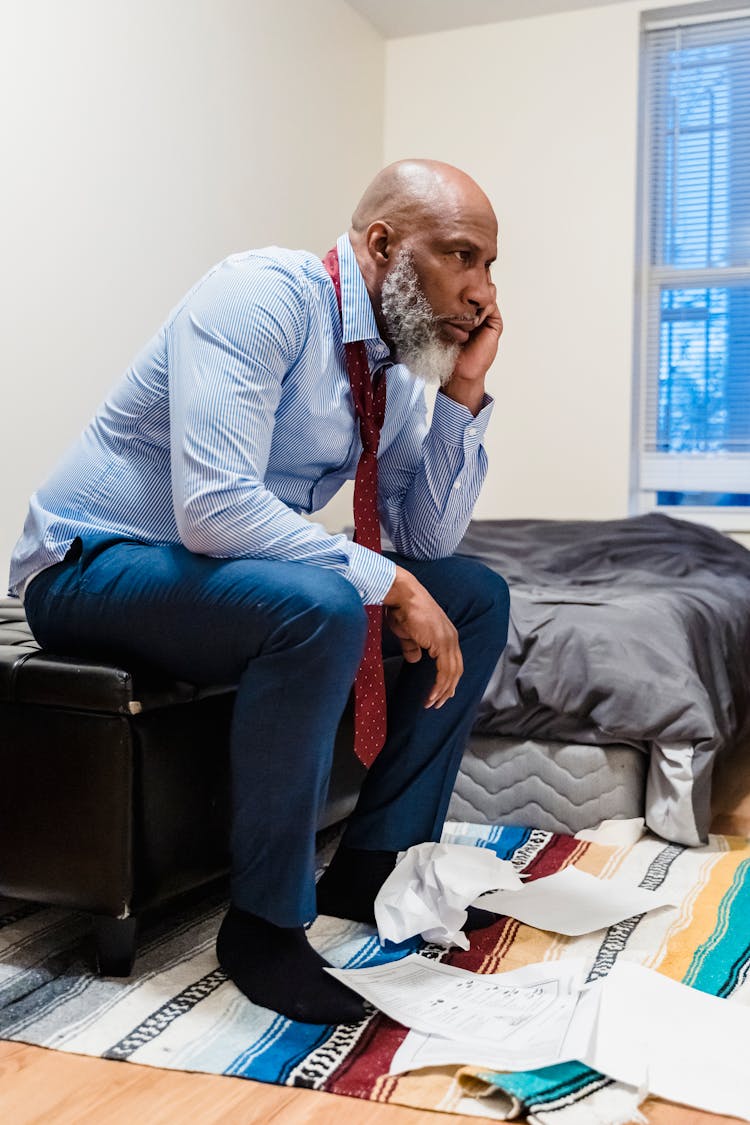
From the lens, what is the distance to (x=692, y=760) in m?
2.23

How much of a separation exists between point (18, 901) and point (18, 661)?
493mm

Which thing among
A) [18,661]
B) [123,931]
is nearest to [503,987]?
[123,931]

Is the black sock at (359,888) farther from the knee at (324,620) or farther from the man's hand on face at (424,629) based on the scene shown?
the knee at (324,620)

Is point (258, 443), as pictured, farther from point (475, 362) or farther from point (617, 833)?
point (617, 833)

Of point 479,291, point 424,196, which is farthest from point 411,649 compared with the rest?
point 424,196

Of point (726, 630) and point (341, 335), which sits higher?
point (341, 335)

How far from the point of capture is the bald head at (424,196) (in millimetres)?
1658

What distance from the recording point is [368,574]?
151 centimetres

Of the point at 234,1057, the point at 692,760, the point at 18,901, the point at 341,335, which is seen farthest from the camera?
the point at 692,760

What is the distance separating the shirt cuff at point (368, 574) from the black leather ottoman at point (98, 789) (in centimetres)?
27

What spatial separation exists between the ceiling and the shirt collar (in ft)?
9.56

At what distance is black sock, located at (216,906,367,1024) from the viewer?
1391mm

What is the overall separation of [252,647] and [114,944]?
0.45 m

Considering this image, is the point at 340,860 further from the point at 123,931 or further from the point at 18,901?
the point at 18,901
